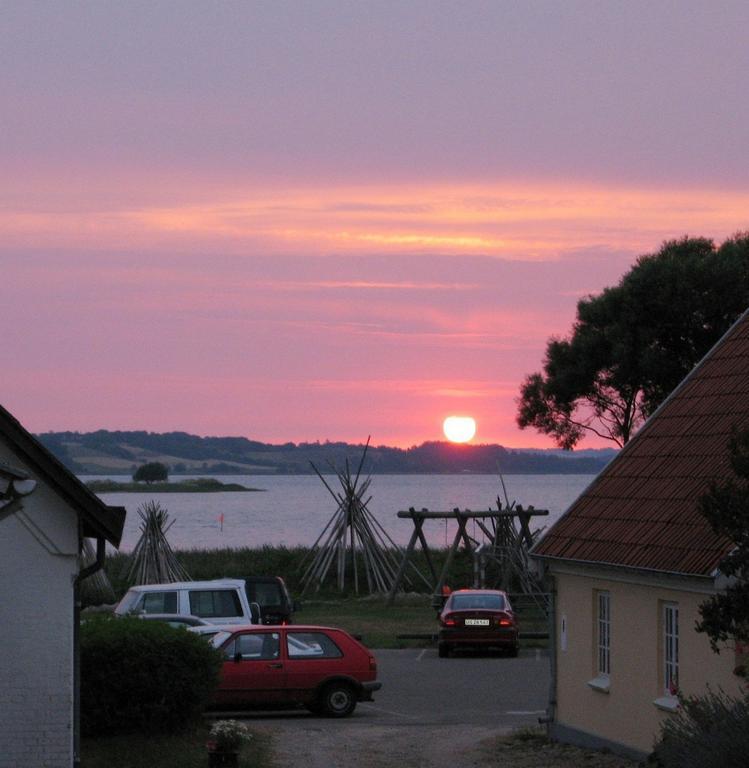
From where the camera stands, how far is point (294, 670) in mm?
23156

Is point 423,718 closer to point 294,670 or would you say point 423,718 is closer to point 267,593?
point 294,670

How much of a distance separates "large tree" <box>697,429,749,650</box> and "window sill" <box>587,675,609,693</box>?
545 cm

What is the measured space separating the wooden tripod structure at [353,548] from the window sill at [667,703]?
2880 cm

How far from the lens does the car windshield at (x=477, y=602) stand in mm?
33906

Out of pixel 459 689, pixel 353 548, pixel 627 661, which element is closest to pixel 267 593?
pixel 459 689

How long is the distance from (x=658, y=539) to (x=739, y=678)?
8.03 feet

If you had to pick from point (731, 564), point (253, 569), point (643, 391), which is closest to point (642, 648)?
point (731, 564)

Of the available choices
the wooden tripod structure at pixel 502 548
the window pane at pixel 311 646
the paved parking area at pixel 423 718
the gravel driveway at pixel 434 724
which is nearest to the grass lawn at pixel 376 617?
the wooden tripod structure at pixel 502 548

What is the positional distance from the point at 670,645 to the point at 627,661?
105 cm

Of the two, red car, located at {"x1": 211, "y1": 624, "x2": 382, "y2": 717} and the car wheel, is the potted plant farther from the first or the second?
the car wheel

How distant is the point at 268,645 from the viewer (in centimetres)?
2339

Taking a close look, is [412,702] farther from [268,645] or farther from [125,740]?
[125,740]

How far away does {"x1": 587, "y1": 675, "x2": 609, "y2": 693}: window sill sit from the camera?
18.8 meters

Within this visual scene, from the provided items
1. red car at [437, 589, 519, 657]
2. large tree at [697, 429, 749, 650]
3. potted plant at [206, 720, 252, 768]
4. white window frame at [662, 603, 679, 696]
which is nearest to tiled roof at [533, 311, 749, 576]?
white window frame at [662, 603, 679, 696]
